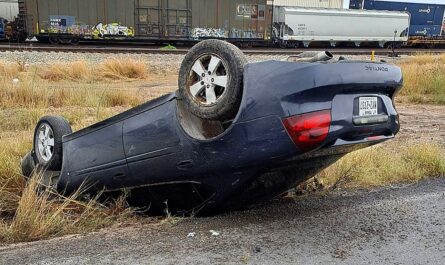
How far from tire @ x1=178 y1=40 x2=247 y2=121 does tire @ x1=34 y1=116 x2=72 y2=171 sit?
1.50 m

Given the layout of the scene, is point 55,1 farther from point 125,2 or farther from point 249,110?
point 249,110

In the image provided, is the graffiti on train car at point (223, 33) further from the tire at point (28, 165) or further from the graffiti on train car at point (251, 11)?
the tire at point (28, 165)

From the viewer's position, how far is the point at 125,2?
31594mm

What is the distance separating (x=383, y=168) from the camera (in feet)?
17.1

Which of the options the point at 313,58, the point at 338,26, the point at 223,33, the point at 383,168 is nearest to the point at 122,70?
the point at 383,168

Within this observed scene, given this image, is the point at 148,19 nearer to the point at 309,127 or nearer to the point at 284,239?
the point at 284,239

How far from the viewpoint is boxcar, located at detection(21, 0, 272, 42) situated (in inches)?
1177

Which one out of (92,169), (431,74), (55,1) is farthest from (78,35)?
(92,169)

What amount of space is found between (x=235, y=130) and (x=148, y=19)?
30662mm

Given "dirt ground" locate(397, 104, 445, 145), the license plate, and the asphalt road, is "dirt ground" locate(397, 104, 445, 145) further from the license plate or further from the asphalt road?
the license plate

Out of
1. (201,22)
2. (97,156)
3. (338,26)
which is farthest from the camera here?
(338,26)

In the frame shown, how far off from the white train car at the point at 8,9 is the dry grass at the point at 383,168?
31.8 metres

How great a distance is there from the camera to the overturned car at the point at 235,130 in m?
3.03

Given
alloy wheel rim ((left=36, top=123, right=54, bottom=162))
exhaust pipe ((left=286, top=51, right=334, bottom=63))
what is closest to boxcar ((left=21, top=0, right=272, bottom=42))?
alloy wheel rim ((left=36, top=123, right=54, bottom=162))
